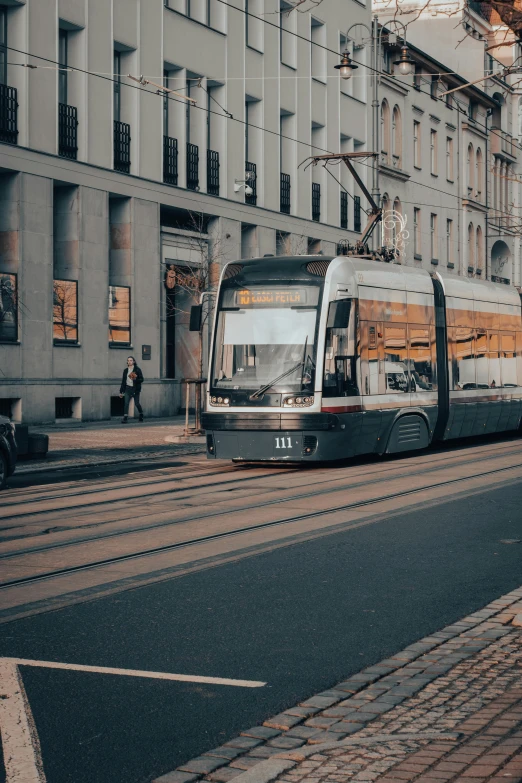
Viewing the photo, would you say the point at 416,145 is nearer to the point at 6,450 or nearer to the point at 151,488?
the point at 6,450

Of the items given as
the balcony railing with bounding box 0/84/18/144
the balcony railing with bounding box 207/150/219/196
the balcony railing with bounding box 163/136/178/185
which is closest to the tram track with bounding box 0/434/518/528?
the balcony railing with bounding box 0/84/18/144

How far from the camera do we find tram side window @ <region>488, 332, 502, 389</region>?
24.1 meters

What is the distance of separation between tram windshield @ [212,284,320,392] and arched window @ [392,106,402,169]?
33.6 meters

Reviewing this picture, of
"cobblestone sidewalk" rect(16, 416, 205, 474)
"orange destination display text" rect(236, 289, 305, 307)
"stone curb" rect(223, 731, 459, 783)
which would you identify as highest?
"orange destination display text" rect(236, 289, 305, 307)

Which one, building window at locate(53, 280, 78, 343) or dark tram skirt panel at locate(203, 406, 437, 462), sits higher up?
building window at locate(53, 280, 78, 343)

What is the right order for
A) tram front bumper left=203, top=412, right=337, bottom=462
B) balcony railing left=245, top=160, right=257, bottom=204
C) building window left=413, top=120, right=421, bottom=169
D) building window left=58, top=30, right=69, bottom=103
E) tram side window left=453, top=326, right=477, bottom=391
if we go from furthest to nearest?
1. building window left=413, top=120, right=421, bottom=169
2. balcony railing left=245, top=160, right=257, bottom=204
3. building window left=58, top=30, right=69, bottom=103
4. tram side window left=453, top=326, right=477, bottom=391
5. tram front bumper left=203, top=412, right=337, bottom=462

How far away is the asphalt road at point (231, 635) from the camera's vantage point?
5059 mm

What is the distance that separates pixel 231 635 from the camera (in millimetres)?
6898

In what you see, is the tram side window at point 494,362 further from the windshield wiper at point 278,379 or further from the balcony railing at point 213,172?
the balcony railing at point 213,172

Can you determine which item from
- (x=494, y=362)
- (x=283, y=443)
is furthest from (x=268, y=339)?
(x=494, y=362)

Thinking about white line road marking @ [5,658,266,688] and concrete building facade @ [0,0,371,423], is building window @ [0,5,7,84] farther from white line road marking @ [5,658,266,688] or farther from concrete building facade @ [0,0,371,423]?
white line road marking @ [5,658,266,688]

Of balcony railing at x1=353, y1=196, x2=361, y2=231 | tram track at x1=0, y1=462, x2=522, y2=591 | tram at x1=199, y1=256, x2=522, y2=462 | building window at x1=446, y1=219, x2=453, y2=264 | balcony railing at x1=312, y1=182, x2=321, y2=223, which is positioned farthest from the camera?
building window at x1=446, y1=219, x2=453, y2=264

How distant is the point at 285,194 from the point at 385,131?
10920 mm

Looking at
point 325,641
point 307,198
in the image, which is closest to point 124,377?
point 307,198
